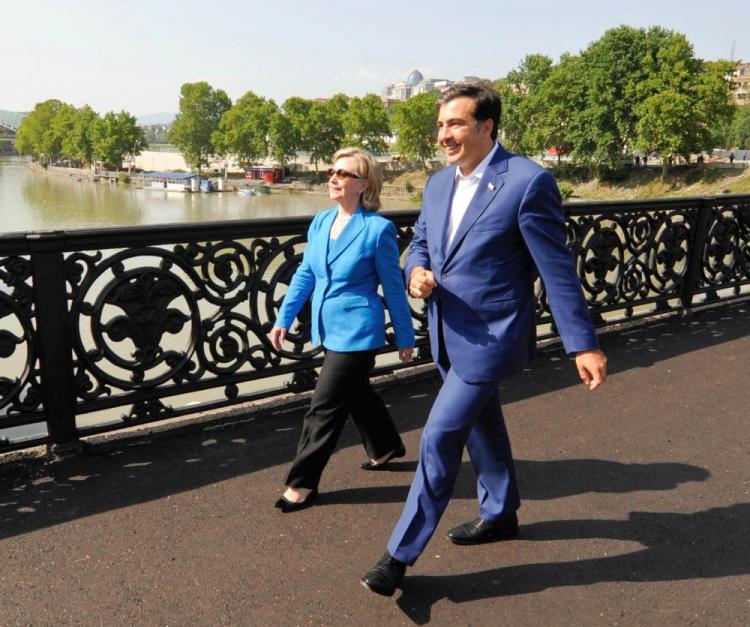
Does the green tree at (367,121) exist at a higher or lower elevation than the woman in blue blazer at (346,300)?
higher

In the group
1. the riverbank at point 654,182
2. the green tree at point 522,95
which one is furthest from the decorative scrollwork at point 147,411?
the green tree at point 522,95

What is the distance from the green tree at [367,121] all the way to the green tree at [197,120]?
25.6m

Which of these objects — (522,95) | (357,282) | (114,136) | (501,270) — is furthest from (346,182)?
(114,136)

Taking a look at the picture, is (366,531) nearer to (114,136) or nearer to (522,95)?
(522,95)

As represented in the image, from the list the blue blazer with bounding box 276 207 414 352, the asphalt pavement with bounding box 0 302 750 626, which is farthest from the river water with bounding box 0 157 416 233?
the blue blazer with bounding box 276 207 414 352

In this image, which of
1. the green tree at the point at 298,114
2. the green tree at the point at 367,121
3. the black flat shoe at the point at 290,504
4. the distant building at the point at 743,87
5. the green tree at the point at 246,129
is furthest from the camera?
the distant building at the point at 743,87

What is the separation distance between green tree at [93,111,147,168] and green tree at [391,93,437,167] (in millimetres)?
49683

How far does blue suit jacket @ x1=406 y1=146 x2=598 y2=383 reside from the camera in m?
2.24

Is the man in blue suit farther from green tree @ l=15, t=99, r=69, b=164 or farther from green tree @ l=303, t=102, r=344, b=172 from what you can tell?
green tree @ l=15, t=99, r=69, b=164

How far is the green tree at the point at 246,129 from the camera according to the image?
9488cm

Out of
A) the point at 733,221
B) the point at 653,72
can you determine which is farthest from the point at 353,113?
the point at 733,221

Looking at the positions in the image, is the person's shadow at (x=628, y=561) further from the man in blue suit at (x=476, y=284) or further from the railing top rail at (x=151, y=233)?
the railing top rail at (x=151, y=233)

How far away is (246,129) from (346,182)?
97712mm

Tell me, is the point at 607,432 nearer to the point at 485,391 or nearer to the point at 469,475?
the point at 469,475
